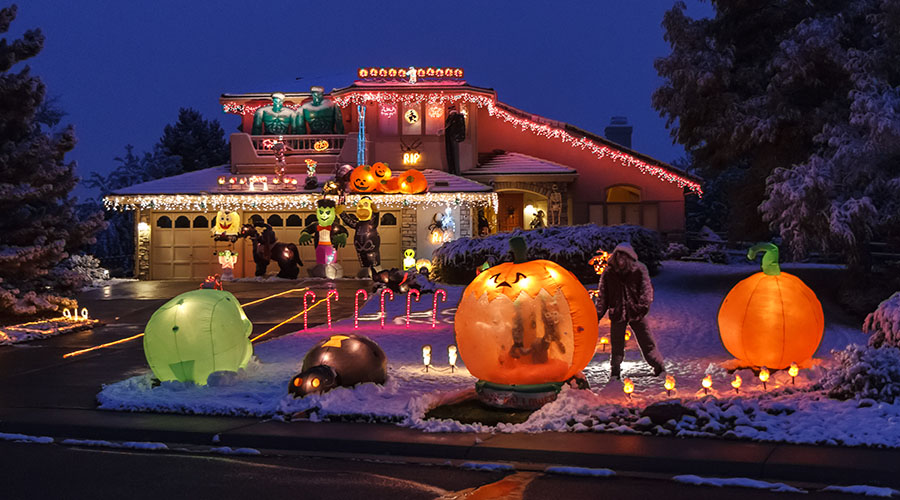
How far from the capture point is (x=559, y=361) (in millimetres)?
8664

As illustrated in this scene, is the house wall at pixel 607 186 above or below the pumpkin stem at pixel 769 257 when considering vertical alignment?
above

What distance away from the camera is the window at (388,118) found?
28.2 m

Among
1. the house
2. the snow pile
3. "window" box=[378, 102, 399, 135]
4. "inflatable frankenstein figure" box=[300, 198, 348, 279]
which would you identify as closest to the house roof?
the house

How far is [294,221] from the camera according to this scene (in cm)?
2709

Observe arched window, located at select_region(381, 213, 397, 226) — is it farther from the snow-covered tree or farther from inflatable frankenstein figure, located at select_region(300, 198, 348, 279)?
the snow-covered tree

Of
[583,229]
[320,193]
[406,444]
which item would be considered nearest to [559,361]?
[406,444]

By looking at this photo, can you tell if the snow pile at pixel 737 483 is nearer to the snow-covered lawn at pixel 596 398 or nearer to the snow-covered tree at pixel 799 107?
the snow-covered lawn at pixel 596 398

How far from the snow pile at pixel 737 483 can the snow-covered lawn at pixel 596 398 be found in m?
1.11

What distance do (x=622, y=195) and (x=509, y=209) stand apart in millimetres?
4162

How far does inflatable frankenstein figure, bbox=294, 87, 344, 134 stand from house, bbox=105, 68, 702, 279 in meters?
0.04

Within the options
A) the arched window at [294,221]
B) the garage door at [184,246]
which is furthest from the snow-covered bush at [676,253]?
the garage door at [184,246]

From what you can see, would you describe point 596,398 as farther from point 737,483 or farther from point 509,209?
point 509,209

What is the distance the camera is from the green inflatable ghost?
386 inches

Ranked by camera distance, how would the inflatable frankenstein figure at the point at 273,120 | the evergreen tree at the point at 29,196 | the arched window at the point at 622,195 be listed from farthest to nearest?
the arched window at the point at 622,195 < the inflatable frankenstein figure at the point at 273,120 < the evergreen tree at the point at 29,196
